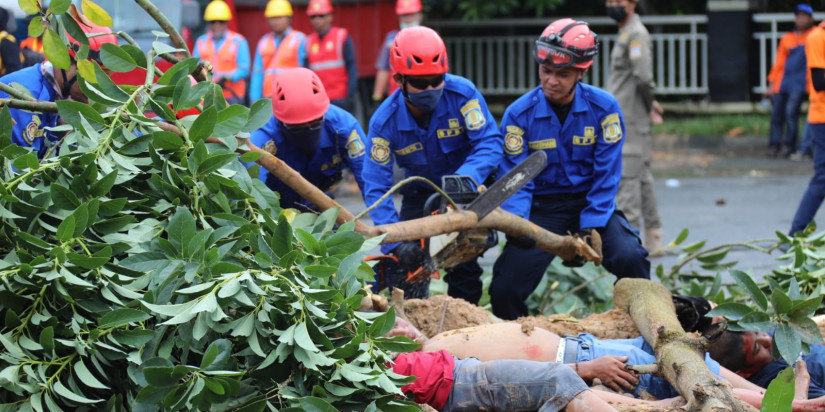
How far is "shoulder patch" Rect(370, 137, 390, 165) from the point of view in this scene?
6.14 metres

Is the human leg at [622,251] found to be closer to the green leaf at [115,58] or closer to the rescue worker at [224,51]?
the green leaf at [115,58]

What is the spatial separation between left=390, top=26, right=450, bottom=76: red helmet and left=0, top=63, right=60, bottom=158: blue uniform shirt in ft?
6.42

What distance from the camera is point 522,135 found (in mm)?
6191

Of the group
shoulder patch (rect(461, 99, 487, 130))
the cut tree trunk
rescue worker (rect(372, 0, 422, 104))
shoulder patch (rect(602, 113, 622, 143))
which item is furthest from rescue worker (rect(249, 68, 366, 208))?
rescue worker (rect(372, 0, 422, 104))

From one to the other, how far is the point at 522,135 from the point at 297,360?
300 cm

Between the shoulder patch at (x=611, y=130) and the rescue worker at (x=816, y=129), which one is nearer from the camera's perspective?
the shoulder patch at (x=611, y=130)

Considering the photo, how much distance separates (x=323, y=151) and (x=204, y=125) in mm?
2413

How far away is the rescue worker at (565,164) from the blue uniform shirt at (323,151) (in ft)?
3.12

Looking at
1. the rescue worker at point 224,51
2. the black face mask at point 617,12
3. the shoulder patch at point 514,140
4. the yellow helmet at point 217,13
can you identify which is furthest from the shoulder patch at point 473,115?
the yellow helmet at point 217,13

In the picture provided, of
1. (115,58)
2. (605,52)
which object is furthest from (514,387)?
(605,52)

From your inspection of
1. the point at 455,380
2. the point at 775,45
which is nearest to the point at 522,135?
the point at 455,380

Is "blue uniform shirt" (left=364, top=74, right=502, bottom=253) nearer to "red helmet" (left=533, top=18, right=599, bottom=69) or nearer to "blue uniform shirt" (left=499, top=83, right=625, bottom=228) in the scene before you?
"blue uniform shirt" (left=499, top=83, right=625, bottom=228)

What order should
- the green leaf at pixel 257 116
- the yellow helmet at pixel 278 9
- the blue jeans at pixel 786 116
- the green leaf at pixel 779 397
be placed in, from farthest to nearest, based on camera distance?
the blue jeans at pixel 786 116
the yellow helmet at pixel 278 9
the green leaf at pixel 257 116
the green leaf at pixel 779 397

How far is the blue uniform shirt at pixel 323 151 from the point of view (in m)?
6.25
